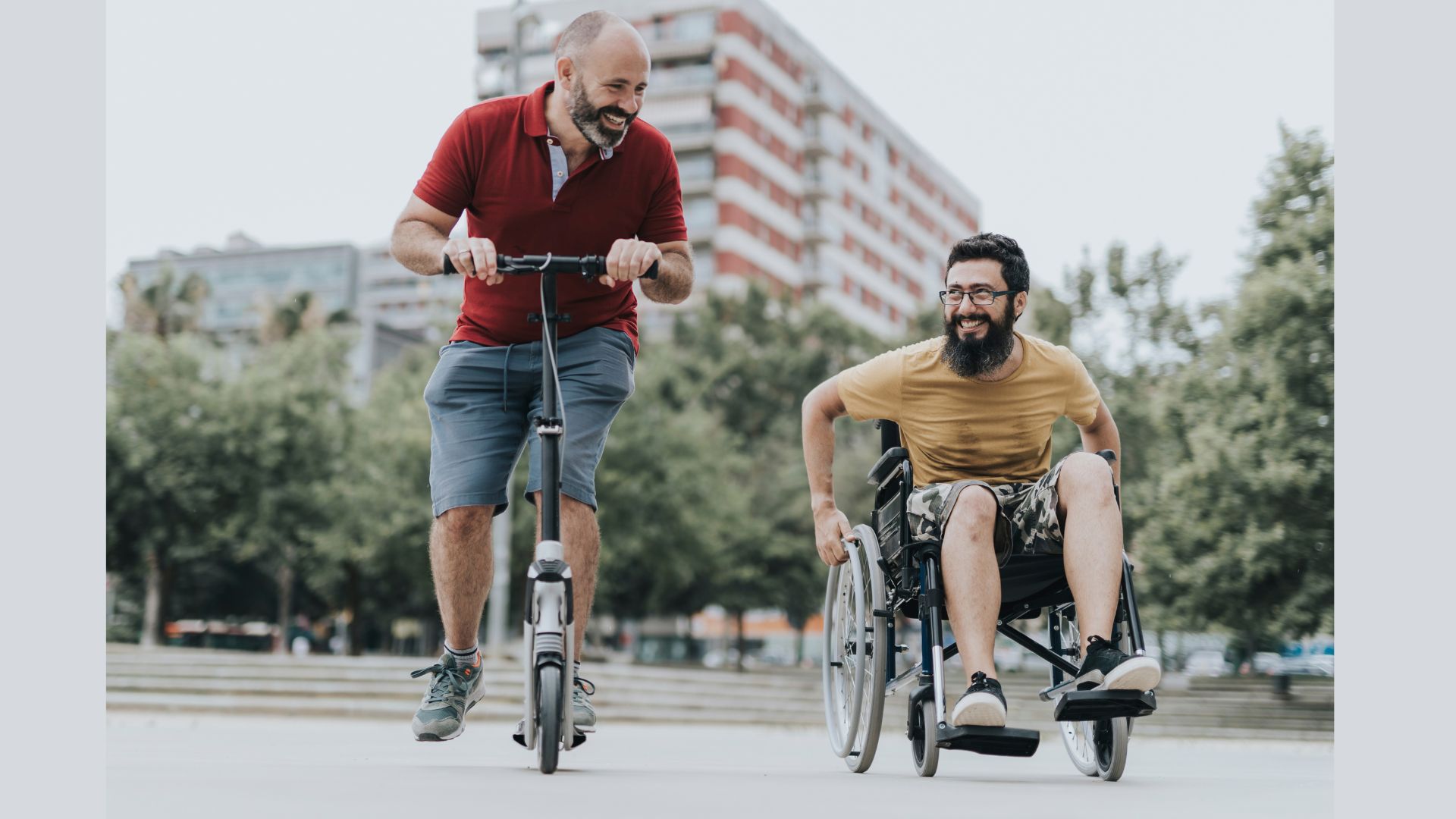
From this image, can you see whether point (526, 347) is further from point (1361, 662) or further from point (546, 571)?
point (1361, 662)

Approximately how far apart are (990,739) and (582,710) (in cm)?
113

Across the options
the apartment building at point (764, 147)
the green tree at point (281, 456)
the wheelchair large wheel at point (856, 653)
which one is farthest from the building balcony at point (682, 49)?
the wheelchair large wheel at point (856, 653)

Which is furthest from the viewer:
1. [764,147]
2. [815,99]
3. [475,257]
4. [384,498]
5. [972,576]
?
[815,99]

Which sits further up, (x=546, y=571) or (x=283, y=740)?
(x=546, y=571)

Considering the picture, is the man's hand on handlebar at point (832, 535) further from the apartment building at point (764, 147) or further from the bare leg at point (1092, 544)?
the apartment building at point (764, 147)

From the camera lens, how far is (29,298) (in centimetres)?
386

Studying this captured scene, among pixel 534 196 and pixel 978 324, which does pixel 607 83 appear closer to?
pixel 534 196

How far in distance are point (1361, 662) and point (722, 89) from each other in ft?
186

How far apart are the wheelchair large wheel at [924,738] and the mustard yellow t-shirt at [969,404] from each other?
2.33 feet

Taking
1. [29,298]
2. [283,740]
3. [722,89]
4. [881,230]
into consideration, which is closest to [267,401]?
[283,740]

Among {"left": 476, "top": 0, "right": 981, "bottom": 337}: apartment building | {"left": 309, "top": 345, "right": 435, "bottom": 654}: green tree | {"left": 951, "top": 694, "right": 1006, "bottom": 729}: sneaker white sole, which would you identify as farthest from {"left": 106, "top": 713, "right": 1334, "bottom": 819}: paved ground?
{"left": 476, "top": 0, "right": 981, "bottom": 337}: apartment building

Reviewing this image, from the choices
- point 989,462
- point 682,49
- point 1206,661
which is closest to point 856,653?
point 989,462

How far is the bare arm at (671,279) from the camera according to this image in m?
3.91

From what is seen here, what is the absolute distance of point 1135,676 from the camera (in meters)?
3.56
